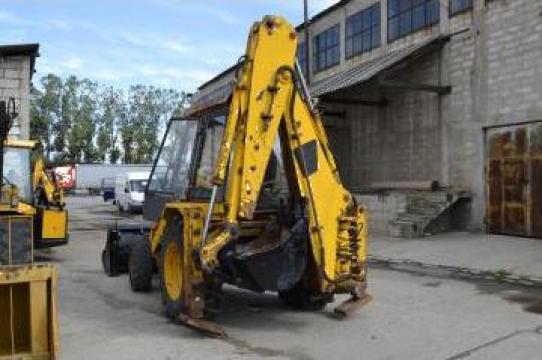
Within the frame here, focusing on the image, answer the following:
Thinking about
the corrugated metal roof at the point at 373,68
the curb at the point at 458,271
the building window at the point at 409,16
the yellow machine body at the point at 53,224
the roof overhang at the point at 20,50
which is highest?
the building window at the point at 409,16

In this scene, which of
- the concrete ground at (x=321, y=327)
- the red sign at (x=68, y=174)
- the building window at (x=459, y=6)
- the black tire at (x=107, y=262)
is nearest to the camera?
the concrete ground at (x=321, y=327)

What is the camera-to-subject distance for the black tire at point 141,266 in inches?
389

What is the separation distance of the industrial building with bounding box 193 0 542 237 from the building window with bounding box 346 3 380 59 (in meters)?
0.07

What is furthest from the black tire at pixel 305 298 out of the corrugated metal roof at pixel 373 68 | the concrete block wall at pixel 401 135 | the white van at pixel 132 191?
the white van at pixel 132 191

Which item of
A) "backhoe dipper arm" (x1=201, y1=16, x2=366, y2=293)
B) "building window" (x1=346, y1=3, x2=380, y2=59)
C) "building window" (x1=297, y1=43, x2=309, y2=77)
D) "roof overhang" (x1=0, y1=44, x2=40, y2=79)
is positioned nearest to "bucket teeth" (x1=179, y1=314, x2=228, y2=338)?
"backhoe dipper arm" (x1=201, y1=16, x2=366, y2=293)

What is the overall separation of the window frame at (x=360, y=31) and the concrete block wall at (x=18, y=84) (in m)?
11.0

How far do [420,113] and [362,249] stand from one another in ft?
42.4

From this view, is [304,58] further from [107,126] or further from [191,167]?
[107,126]

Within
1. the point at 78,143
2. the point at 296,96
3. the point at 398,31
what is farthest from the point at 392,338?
the point at 78,143

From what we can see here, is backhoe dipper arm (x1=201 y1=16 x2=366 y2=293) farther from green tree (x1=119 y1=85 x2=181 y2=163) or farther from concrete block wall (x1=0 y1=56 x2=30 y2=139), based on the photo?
green tree (x1=119 y1=85 x2=181 y2=163)

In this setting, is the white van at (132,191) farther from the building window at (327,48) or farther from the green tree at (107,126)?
the green tree at (107,126)

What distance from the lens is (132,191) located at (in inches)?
1268

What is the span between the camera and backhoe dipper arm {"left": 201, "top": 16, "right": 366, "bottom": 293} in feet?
24.4

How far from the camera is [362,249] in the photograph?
7.76 m
